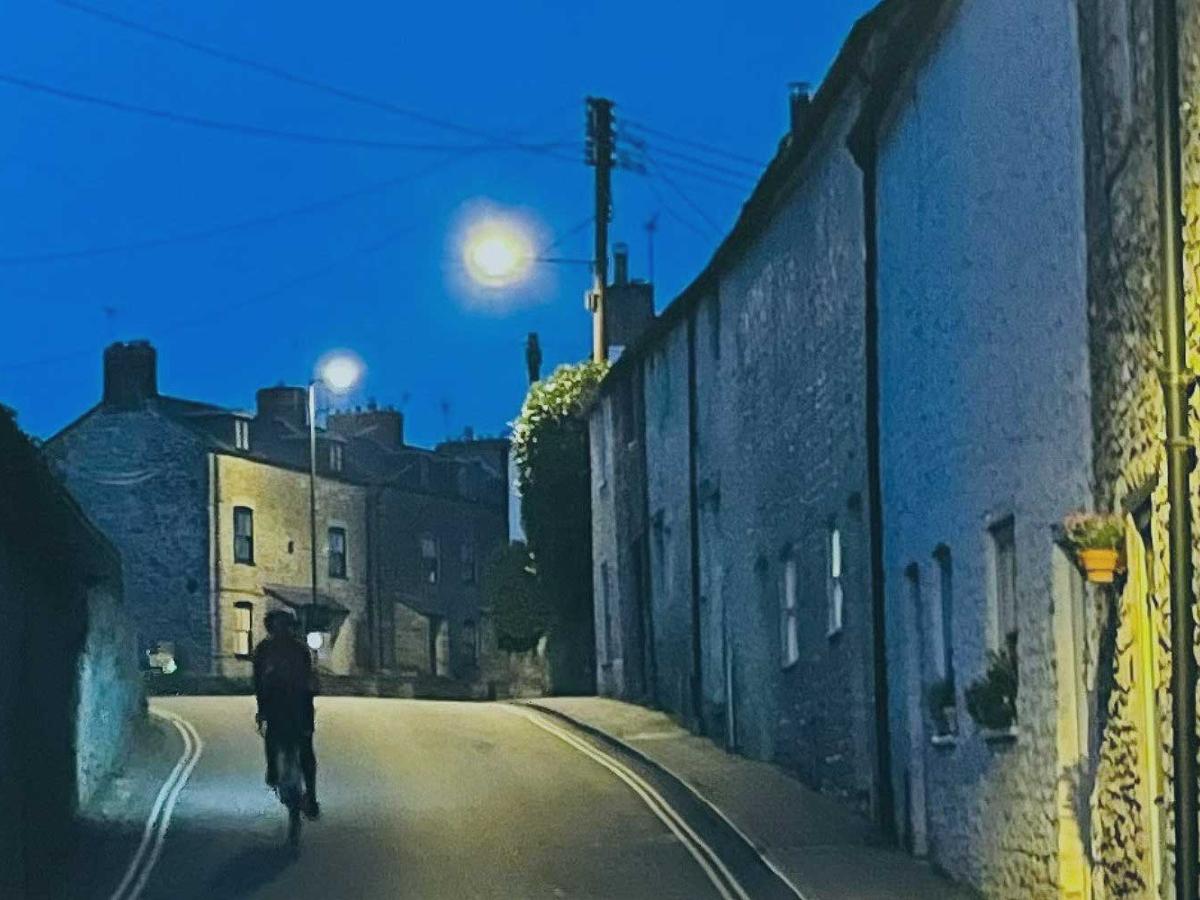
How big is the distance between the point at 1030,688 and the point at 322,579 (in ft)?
162

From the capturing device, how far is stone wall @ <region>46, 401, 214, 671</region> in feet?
189

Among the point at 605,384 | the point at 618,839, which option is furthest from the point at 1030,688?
the point at 605,384

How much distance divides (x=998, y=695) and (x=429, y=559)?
53.3 meters

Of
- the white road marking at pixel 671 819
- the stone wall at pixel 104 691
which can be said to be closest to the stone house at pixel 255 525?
the white road marking at pixel 671 819

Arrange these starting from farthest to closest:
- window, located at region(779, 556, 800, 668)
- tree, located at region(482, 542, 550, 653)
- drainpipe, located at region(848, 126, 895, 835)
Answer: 1. tree, located at region(482, 542, 550, 653)
2. window, located at region(779, 556, 800, 668)
3. drainpipe, located at region(848, 126, 895, 835)

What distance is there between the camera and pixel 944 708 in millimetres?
16266

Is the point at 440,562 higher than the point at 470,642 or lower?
higher

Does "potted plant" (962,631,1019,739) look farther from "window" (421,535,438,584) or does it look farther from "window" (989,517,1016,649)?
"window" (421,535,438,584)

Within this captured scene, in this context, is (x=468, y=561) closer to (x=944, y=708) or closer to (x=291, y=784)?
(x=291, y=784)

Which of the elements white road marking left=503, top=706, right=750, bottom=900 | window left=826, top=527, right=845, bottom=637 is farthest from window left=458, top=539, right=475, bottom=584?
window left=826, top=527, right=845, bottom=637

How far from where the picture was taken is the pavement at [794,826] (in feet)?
52.1

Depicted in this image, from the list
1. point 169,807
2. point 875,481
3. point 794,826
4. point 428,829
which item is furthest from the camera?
point 169,807

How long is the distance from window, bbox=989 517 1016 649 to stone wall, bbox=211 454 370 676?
4435 cm

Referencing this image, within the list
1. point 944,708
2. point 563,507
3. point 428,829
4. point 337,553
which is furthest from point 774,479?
point 337,553
